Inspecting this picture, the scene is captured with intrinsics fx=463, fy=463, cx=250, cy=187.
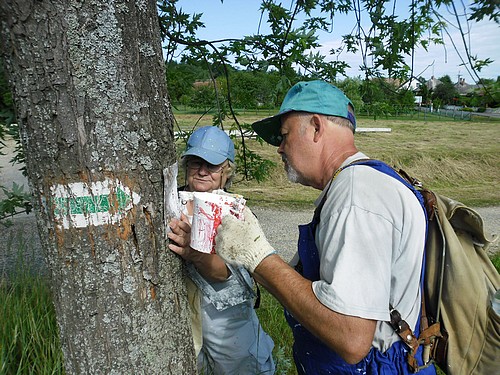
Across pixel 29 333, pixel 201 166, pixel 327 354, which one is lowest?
pixel 29 333

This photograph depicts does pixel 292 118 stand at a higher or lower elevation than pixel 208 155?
higher

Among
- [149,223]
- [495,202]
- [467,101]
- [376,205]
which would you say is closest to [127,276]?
[149,223]

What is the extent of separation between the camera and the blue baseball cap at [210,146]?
234 centimetres

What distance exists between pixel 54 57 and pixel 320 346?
131cm

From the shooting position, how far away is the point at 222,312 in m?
2.34

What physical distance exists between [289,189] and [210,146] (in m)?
9.60

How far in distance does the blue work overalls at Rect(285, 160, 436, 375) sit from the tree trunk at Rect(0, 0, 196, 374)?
50 centimetres

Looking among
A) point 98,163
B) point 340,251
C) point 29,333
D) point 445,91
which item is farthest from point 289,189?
point 98,163

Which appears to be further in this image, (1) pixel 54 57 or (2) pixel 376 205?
(2) pixel 376 205

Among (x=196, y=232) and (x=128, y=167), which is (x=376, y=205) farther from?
(x=128, y=167)

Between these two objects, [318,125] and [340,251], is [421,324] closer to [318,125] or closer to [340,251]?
[340,251]

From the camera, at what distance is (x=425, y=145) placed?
56.9 ft

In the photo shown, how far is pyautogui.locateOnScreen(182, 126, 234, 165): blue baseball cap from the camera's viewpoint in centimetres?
234

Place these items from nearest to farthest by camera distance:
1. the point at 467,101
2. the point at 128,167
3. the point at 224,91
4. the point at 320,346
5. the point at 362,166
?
the point at 128,167 < the point at 362,166 < the point at 320,346 < the point at 467,101 < the point at 224,91
